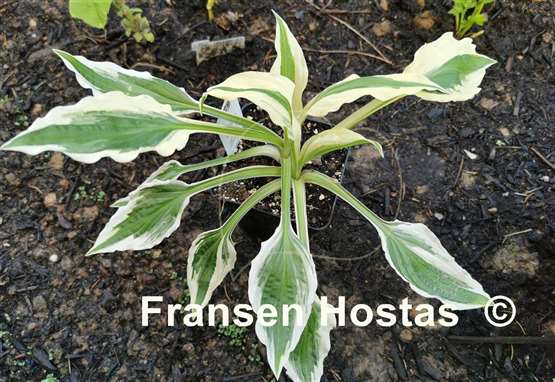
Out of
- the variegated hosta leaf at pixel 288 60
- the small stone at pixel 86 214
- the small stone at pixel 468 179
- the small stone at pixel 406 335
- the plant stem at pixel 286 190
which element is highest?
the variegated hosta leaf at pixel 288 60

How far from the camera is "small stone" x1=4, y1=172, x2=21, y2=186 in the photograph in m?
1.56

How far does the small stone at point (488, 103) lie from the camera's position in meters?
1.70

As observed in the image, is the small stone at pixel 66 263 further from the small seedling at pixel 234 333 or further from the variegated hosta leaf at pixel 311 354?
the variegated hosta leaf at pixel 311 354

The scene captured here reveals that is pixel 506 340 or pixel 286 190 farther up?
pixel 286 190

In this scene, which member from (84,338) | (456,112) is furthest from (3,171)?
(456,112)

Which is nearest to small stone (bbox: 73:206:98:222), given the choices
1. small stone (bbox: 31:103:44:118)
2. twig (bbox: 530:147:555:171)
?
small stone (bbox: 31:103:44:118)

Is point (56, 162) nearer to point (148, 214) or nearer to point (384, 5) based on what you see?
point (148, 214)

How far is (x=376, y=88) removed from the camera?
940mm

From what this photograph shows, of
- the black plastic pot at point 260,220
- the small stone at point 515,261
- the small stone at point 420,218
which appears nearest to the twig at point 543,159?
the small stone at point 515,261

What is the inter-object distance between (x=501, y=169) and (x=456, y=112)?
225 millimetres

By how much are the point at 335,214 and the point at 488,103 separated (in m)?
0.62

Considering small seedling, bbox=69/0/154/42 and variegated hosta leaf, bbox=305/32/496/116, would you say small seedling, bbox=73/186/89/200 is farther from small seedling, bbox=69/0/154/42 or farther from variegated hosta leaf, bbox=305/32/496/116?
variegated hosta leaf, bbox=305/32/496/116

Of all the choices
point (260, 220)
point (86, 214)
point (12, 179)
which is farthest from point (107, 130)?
point (12, 179)

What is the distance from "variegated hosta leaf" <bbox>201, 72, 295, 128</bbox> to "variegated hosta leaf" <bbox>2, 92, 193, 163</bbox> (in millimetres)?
155
